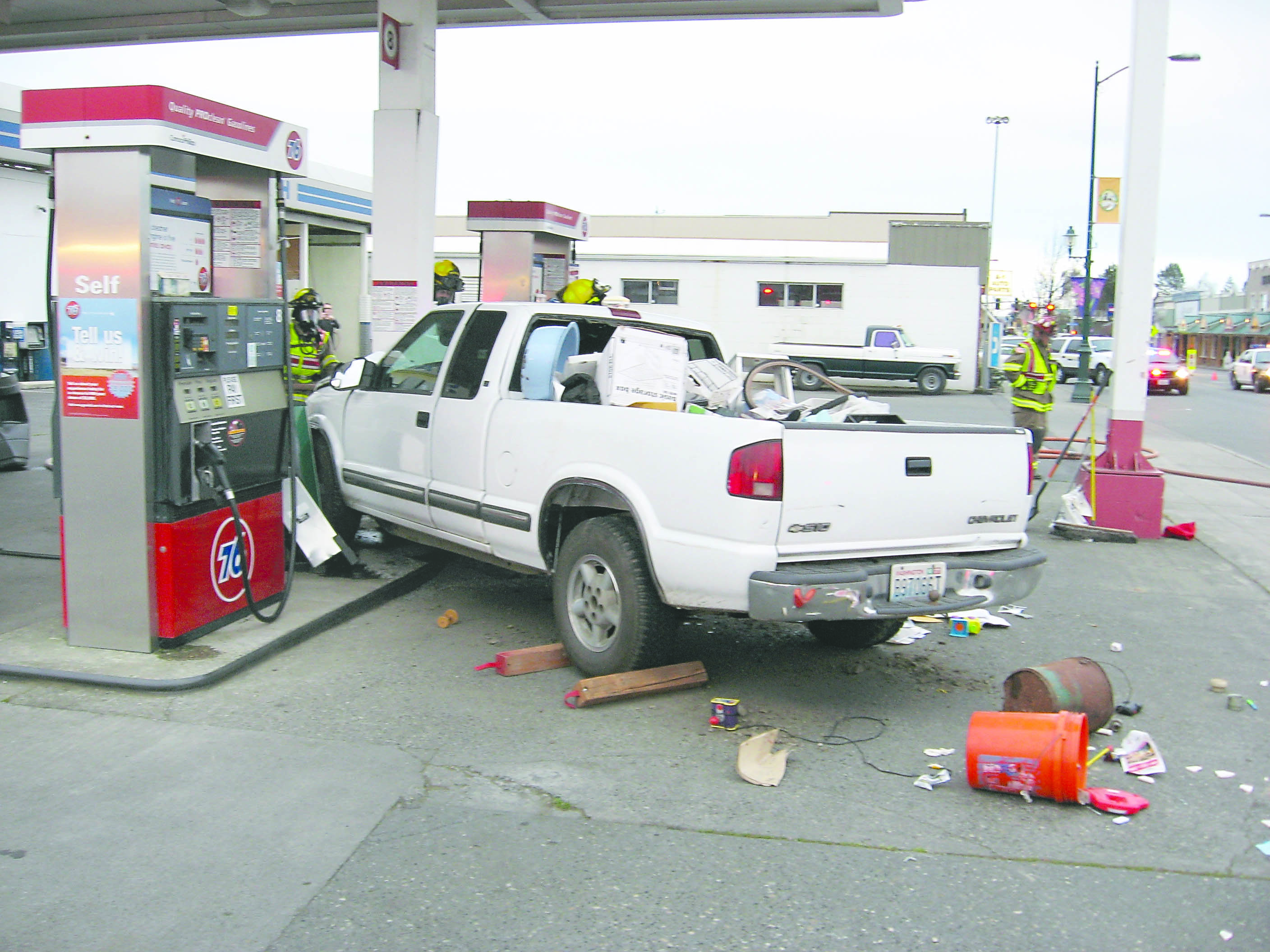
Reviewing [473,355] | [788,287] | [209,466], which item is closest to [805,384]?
[473,355]

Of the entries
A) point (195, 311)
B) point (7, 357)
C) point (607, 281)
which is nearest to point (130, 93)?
point (195, 311)

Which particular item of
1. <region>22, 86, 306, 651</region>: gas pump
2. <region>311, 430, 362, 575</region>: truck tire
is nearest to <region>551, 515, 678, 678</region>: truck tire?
<region>22, 86, 306, 651</region>: gas pump

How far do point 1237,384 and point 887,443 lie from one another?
4510 cm

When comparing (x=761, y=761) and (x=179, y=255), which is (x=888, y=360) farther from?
(x=761, y=761)

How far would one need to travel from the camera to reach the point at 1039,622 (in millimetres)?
7266


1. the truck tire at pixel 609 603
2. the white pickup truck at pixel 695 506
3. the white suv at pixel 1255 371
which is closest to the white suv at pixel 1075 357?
the white suv at pixel 1255 371

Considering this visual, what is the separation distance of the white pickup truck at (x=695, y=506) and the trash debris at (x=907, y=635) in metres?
0.26

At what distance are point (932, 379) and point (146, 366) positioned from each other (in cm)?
2917

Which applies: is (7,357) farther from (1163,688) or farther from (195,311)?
(1163,688)

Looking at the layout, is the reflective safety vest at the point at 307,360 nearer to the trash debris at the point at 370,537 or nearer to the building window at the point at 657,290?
the trash debris at the point at 370,537

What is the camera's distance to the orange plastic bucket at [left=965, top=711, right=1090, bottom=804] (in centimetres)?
436

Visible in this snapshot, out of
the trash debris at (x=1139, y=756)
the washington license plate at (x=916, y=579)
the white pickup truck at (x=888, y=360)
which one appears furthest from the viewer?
the white pickup truck at (x=888, y=360)

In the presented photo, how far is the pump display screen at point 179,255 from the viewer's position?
5.62 metres

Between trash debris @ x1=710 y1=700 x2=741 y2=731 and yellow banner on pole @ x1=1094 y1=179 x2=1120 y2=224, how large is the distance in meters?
→ 17.7
